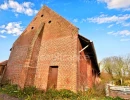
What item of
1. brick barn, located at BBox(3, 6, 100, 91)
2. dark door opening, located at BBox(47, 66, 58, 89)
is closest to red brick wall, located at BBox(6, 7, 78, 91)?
brick barn, located at BBox(3, 6, 100, 91)

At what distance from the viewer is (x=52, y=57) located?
42.2 ft

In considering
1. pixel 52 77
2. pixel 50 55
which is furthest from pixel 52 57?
pixel 52 77

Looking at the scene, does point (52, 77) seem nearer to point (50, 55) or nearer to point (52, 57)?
point (52, 57)

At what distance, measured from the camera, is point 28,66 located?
41.2 ft

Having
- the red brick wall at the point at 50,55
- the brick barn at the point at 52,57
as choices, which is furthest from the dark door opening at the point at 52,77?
the red brick wall at the point at 50,55

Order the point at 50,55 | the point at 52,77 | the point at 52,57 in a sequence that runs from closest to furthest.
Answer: the point at 52,77, the point at 52,57, the point at 50,55

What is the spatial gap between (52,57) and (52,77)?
192cm

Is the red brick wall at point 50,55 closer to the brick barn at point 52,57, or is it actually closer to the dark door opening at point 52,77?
the brick barn at point 52,57

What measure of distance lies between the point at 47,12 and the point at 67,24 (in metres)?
3.65

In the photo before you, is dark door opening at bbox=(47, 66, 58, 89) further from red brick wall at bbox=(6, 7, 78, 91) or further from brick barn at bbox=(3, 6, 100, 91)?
red brick wall at bbox=(6, 7, 78, 91)

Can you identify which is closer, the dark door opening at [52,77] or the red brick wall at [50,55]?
the red brick wall at [50,55]

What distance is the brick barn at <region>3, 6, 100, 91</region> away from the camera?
11.5 meters

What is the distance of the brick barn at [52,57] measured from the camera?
37.9ft

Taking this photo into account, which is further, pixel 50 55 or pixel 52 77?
pixel 50 55
